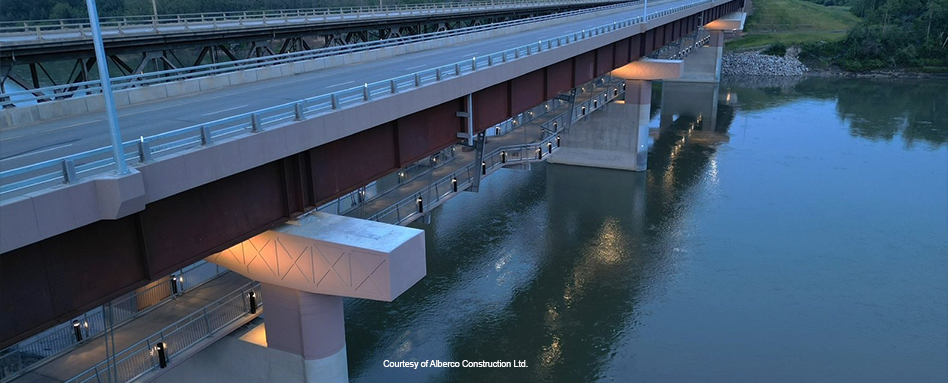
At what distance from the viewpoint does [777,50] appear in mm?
98812

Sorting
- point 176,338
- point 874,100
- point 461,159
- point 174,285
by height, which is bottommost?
point 874,100

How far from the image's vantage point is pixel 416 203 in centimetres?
2361

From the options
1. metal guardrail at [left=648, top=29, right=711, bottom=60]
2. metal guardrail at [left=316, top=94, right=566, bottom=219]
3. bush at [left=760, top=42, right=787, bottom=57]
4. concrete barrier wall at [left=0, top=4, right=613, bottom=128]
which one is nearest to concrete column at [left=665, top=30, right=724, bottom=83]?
metal guardrail at [left=648, top=29, right=711, bottom=60]

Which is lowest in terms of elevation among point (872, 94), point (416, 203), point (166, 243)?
point (872, 94)

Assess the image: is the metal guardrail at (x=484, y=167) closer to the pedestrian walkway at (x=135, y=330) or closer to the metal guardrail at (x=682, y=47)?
the pedestrian walkway at (x=135, y=330)

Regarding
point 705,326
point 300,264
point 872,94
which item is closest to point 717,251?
point 705,326

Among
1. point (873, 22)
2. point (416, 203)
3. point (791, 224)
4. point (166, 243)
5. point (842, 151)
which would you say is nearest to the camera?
point (166, 243)

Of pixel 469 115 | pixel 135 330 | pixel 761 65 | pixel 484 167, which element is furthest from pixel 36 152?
pixel 761 65

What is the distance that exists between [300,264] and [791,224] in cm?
2710

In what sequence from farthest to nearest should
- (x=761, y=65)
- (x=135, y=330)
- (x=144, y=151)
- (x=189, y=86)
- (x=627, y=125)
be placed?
(x=761, y=65) → (x=627, y=125) → (x=189, y=86) → (x=135, y=330) → (x=144, y=151)

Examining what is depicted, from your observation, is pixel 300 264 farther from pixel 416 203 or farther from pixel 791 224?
pixel 791 224

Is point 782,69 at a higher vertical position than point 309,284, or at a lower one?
lower

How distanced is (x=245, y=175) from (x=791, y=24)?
115584mm

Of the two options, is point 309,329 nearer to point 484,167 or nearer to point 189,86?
point 189,86
